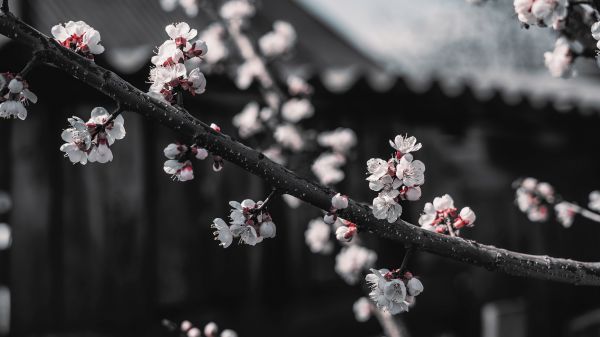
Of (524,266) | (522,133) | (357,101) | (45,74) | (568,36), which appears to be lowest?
(524,266)

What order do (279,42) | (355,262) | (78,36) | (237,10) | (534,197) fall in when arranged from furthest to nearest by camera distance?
1. (279,42)
2. (237,10)
3. (355,262)
4. (534,197)
5. (78,36)

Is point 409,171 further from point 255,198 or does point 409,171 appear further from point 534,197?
point 255,198

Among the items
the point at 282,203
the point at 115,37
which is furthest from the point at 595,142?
the point at 115,37

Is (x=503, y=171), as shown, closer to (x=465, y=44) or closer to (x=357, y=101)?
(x=357, y=101)

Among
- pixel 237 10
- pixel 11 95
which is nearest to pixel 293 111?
pixel 237 10

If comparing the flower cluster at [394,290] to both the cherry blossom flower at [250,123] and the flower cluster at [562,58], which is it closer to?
the flower cluster at [562,58]

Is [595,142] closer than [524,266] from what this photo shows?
No

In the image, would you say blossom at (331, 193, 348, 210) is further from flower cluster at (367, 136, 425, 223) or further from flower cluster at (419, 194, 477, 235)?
flower cluster at (419, 194, 477, 235)
